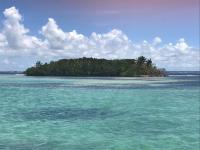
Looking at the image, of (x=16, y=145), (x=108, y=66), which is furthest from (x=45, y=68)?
(x=16, y=145)

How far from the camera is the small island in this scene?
147 meters

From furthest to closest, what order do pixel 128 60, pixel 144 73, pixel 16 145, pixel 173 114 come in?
pixel 128 60
pixel 144 73
pixel 173 114
pixel 16 145

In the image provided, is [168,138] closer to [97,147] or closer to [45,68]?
[97,147]

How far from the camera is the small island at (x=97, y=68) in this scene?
5797 inches

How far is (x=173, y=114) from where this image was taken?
2883 centimetres

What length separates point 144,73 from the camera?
146375 millimetres

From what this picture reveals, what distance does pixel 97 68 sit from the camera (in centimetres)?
16012

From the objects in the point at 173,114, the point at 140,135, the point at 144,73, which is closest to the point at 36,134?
the point at 140,135

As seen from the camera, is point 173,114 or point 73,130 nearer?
point 73,130

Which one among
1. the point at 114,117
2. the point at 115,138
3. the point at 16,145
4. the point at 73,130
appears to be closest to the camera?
the point at 16,145

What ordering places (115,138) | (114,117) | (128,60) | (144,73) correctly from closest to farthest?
(115,138) → (114,117) → (144,73) → (128,60)

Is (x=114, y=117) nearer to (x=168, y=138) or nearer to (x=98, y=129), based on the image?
(x=98, y=129)

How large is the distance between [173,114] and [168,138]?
9.84 m

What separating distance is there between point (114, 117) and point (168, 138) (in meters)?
8.09
